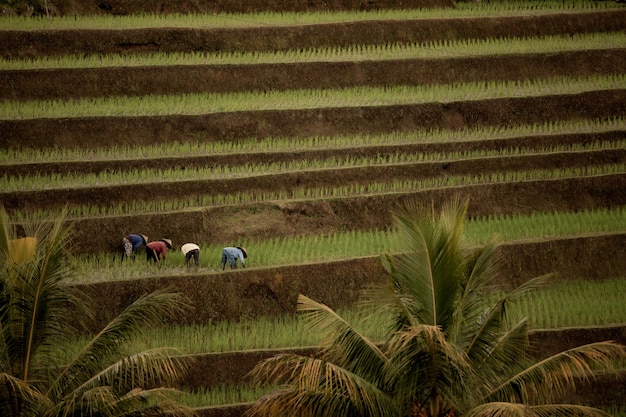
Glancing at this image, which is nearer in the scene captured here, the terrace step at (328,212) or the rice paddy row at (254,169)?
the terrace step at (328,212)

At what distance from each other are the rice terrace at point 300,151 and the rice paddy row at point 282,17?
69 mm

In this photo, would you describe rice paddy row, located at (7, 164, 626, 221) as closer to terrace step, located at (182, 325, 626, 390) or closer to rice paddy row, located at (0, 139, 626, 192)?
rice paddy row, located at (0, 139, 626, 192)

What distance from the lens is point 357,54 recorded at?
2045 centimetres

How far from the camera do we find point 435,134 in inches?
739

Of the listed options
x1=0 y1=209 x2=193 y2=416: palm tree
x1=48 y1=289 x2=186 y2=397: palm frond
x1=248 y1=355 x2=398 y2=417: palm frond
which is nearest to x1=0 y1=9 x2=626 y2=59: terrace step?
x1=0 y1=209 x2=193 y2=416: palm tree

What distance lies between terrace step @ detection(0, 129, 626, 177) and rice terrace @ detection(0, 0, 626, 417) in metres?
0.03

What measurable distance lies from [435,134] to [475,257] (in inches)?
311

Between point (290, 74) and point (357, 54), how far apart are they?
4.70ft

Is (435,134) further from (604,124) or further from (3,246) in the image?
(3,246)

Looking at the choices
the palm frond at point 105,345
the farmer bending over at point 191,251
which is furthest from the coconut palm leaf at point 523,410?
the farmer bending over at point 191,251

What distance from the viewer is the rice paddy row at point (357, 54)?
764 inches

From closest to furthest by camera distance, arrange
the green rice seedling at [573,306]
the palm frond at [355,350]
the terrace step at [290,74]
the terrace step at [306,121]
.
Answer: the palm frond at [355,350]
the green rice seedling at [573,306]
the terrace step at [306,121]
the terrace step at [290,74]

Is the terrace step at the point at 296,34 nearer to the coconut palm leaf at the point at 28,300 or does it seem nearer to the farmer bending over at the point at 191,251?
the farmer bending over at the point at 191,251

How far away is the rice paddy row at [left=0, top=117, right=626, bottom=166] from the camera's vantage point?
17547mm
